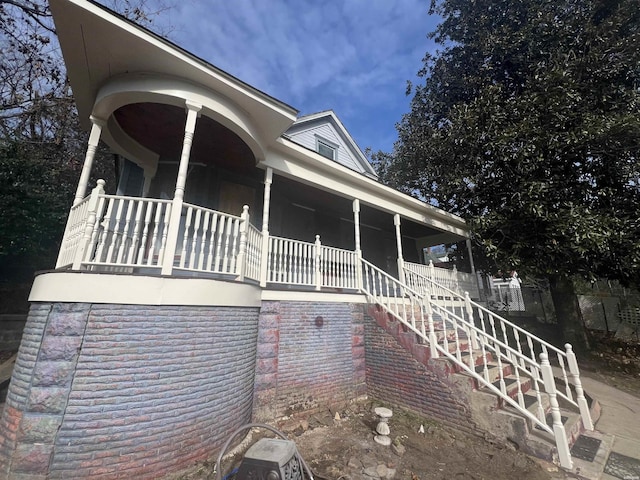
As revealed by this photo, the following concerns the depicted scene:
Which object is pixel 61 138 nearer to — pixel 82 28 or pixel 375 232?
pixel 82 28

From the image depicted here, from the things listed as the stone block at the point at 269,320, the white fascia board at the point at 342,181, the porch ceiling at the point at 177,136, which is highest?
the porch ceiling at the point at 177,136

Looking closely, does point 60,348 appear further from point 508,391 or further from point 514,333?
point 514,333

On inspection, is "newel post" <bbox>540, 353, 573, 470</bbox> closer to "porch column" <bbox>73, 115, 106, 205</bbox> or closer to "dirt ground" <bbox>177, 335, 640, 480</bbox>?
"dirt ground" <bbox>177, 335, 640, 480</bbox>

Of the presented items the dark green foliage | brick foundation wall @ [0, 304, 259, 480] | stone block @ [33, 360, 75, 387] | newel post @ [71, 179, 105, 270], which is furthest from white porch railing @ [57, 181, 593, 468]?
the dark green foliage

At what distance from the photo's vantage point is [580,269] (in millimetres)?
8031

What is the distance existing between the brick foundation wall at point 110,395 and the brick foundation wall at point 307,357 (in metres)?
1.18

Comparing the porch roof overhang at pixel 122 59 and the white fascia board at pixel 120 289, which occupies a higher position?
the porch roof overhang at pixel 122 59

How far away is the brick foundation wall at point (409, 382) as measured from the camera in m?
4.34

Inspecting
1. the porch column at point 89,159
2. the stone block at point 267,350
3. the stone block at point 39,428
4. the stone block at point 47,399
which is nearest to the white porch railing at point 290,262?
the stone block at point 267,350

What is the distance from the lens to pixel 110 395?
2803mm

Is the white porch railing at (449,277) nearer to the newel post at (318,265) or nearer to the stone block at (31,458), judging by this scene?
the newel post at (318,265)

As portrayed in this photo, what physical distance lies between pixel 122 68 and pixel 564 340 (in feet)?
47.4

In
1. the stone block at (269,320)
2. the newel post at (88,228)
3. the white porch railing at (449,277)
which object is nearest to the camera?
the newel post at (88,228)

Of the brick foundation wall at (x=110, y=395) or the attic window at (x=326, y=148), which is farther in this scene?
the attic window at (x=326, y=148)
